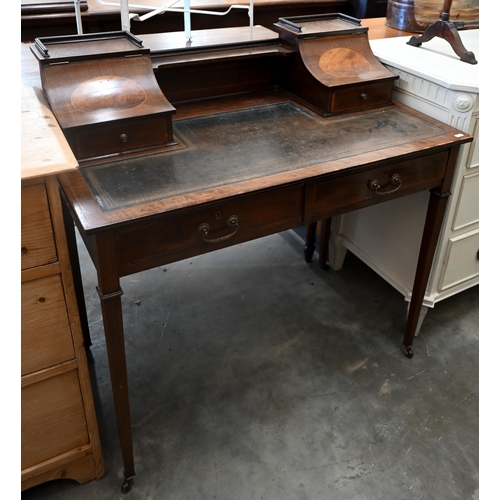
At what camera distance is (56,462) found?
1511 millimetres

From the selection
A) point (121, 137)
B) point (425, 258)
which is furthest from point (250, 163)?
point (425, 258)

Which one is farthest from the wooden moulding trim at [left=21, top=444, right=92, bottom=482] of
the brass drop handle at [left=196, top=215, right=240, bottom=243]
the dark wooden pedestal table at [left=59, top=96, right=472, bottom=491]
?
the brass drop handle at [left=196, top=215, right=240, bottom=243]

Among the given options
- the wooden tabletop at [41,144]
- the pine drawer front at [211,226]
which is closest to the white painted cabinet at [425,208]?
the pine drawer front at [211,226]

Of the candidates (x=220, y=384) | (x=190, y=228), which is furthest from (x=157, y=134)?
(x=220, y=384)

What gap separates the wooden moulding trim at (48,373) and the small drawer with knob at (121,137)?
0.54 m

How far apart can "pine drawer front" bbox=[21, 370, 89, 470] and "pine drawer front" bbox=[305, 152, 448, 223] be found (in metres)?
0.80

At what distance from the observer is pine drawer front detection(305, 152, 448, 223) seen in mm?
1502

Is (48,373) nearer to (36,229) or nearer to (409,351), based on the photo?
(36,229)

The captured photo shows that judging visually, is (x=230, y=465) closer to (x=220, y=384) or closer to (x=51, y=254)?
(x=220, y=384)

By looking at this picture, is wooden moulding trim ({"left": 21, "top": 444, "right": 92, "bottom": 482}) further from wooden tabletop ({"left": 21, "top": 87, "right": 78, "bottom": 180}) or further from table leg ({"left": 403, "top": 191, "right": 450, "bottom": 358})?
table leg ({"left": 403, "top": 191, "right": 450, "bottom": 358})

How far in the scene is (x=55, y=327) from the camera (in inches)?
51.8

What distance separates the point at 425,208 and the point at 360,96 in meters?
0.50

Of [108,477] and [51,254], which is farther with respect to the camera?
[108,477]

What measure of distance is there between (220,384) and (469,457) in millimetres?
864
